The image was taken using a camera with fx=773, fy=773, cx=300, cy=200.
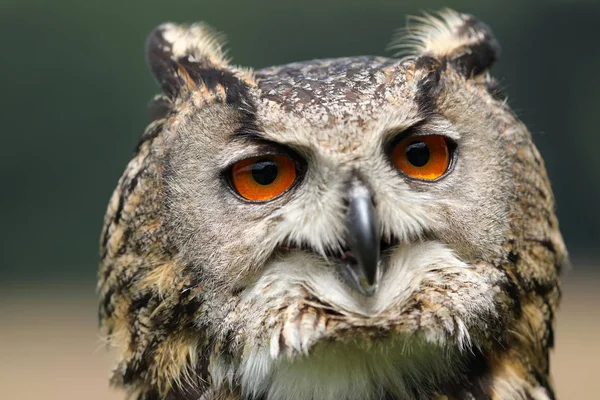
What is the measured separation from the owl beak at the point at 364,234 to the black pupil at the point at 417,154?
14 centimetres

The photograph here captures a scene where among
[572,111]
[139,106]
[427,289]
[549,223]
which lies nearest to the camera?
[427,289]

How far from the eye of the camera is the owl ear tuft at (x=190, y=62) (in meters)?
1.57

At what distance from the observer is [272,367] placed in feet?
4.76

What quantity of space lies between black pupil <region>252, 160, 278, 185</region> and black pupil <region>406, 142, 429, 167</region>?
25cm

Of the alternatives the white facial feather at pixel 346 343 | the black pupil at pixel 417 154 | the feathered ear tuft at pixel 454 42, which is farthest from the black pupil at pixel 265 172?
the feathered ear tuft at pixel 454 42

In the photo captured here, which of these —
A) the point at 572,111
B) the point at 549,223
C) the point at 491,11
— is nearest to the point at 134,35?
the point at 491,11

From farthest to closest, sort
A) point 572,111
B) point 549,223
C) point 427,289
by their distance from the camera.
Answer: point 572,111, point 549,223, point 427,289

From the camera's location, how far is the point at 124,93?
8.09 metres

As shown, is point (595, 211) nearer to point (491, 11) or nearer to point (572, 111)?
point (572, 111)

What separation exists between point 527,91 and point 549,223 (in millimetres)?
6674

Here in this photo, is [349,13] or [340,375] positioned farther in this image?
[349,13]

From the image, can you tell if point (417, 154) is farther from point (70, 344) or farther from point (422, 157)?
point (70, 344)

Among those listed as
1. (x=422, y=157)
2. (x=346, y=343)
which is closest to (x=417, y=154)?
(x=422, y=157)

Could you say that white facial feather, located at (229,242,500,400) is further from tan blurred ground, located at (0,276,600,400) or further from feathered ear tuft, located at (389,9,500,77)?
tan blurred ground, located at (0,276,600,400)
